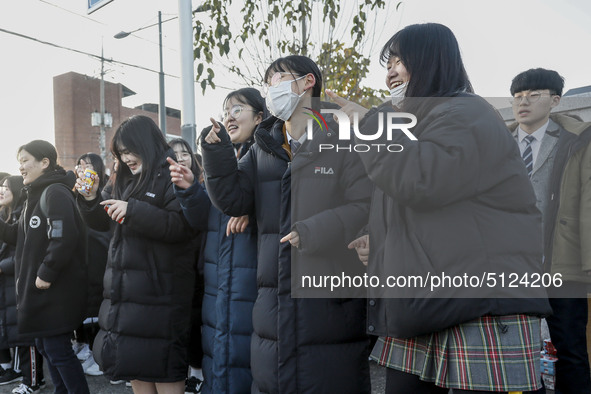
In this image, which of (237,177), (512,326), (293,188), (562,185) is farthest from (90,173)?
(562,185)

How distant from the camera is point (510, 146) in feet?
4.70

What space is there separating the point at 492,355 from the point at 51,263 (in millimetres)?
2880

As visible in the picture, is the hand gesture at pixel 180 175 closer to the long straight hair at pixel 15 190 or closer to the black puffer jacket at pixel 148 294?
the black puffer jacket at pixel 148 294

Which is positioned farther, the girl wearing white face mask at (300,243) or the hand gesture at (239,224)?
the hand gesture at (239,224)

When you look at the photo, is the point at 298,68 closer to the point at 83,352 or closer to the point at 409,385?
the point at 409,385

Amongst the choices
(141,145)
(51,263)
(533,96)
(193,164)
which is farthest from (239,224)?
(533,96)

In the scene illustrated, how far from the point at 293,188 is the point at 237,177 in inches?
13.8

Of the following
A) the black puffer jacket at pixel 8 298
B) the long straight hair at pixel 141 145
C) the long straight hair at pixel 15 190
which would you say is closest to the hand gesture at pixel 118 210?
the long straight hair at pixel 141 145

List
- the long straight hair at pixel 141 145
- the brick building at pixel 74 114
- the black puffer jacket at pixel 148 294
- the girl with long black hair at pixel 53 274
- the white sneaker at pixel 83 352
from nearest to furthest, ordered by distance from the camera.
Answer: the black puffer jacket at pixel 148 294, the long straight hair at pixel 141 145, the girl with long black hair at pixel 53 274, the white sneaker at pixel 83 352, the brick building at pixel 74 114

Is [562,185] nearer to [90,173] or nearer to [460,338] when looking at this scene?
[460,338]

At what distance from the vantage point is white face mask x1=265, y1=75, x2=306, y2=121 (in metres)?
2.20

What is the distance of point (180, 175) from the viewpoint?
253cm

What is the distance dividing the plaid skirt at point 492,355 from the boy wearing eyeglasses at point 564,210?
1550 mm

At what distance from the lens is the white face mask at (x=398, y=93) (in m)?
1.64
